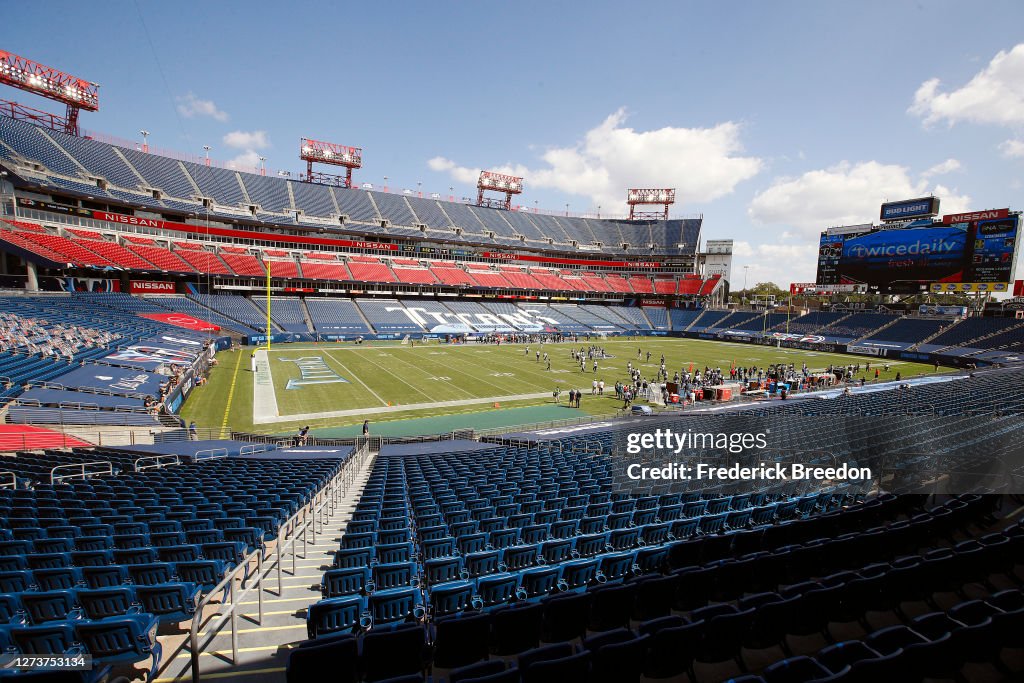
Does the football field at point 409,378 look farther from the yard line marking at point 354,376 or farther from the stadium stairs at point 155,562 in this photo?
the stadium stairs at point 155,562

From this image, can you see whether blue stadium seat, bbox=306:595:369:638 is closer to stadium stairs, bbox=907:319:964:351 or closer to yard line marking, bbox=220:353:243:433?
yard line marking, bbox=220:353:243:433

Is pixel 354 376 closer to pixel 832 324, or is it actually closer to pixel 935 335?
pixel 935 335

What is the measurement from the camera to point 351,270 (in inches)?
2771

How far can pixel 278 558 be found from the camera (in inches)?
240

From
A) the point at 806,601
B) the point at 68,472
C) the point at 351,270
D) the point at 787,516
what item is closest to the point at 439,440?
the point at 68,472

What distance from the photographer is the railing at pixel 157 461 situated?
594 inches

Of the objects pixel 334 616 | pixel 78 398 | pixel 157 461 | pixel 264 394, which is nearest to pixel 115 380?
pixel 78 398

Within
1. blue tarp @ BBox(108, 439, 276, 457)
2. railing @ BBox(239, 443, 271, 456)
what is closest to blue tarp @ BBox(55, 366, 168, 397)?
blue tarp @ BBox(108, 439, 276, 457)

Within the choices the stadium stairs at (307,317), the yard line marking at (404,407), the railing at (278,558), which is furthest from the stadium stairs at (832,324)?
the railing at (278,558)

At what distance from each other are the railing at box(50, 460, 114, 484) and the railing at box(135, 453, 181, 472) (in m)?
0.72

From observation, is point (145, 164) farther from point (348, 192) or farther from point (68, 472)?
point (68, 472)

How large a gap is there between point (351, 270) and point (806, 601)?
71455 mm

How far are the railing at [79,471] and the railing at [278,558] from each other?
21.5 feet

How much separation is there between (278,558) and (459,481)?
249 inches
